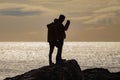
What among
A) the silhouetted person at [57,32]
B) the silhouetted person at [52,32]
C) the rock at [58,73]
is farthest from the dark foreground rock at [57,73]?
the silhouetted person at [52,32]

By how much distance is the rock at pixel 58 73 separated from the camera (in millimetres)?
20000

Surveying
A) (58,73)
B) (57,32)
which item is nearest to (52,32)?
(57,32)

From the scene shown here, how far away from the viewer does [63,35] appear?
2214 cm

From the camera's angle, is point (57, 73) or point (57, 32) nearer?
point (57, 73)

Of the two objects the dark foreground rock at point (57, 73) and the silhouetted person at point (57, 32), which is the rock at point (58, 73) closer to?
the dark foreground rock at point (57, 73)

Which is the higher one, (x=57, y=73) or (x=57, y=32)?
(x=57, y=32)

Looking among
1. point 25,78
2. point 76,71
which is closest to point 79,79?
point 76,71

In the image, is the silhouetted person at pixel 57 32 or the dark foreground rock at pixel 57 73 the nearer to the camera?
the dark foreground rock at pixel 57 73

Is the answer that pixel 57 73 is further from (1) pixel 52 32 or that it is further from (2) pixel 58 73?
(1) pixel 52 32

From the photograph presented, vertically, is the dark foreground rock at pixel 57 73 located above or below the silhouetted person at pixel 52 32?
below

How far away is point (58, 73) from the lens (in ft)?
66.9

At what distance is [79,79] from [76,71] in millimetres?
477

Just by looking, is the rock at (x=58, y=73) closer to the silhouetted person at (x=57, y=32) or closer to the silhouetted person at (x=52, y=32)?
the silhouetted person at (x=57, y=32)

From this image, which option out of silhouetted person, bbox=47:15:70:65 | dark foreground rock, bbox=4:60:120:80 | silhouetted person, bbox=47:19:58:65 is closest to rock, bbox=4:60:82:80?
dark foreground rock, bbox=4:60:120:80
